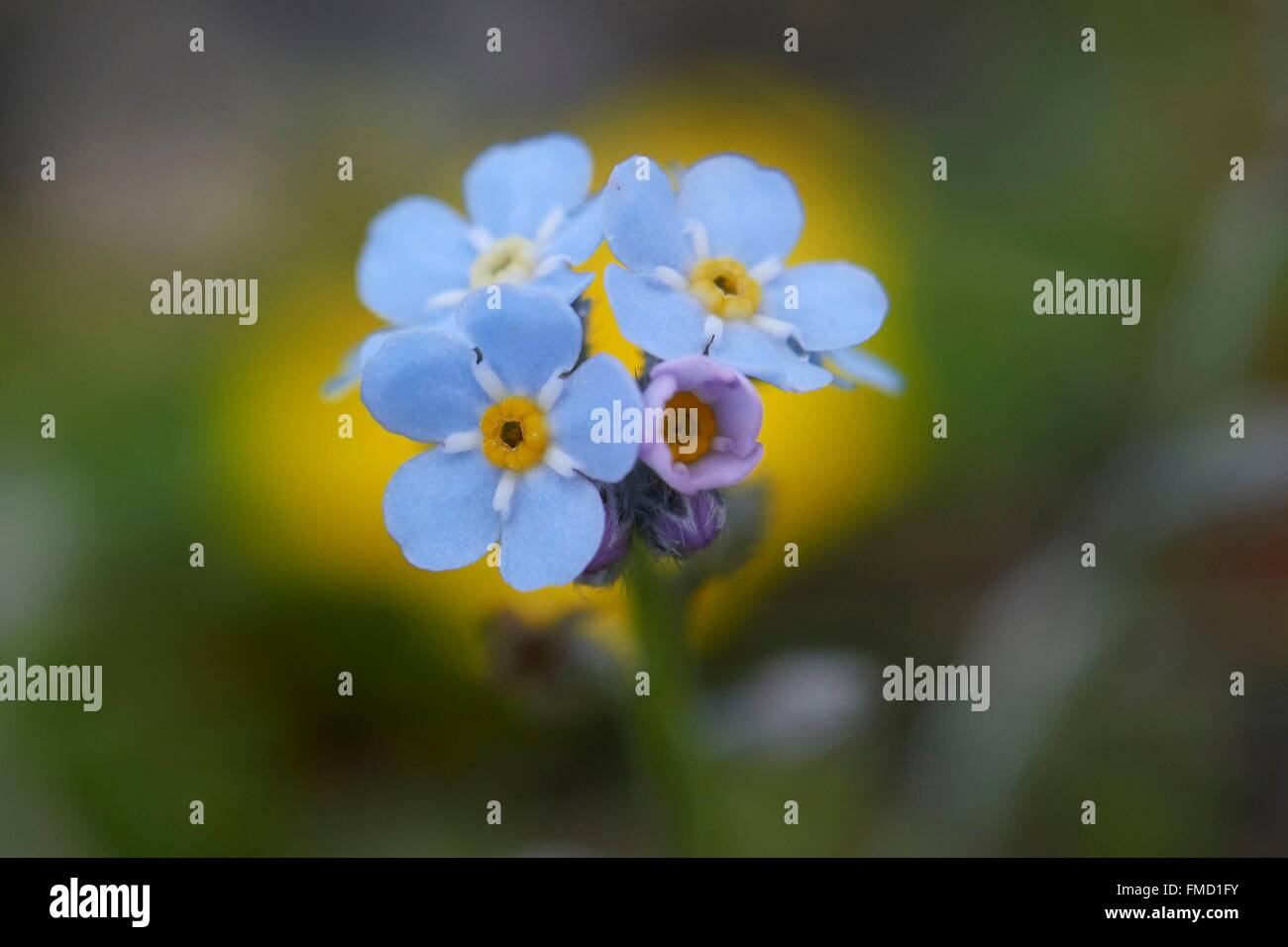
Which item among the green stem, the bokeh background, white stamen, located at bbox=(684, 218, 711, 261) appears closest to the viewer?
white stamen, located at bbox=(684, 218, 711, 261)

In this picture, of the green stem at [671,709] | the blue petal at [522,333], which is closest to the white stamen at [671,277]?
the blue petal at [522,333]

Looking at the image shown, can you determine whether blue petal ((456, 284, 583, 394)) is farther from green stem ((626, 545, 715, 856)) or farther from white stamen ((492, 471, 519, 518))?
green stem ((626, 545, 715, 856))

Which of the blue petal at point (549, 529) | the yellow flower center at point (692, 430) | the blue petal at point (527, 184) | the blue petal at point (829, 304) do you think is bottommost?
the blue petal at point (549, 529)

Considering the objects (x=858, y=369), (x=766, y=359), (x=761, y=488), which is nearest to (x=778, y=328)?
(x=766, y=359)

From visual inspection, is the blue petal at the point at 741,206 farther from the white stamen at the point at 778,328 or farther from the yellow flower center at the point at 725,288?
the white stamen at the point at 778,328

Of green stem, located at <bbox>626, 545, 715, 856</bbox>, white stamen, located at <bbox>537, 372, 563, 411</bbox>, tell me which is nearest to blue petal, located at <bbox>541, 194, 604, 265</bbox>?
white stamen, located at <bbox>537, 372, 563, 411</bbox>

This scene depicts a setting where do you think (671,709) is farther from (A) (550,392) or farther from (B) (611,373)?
(B) (611,373)
